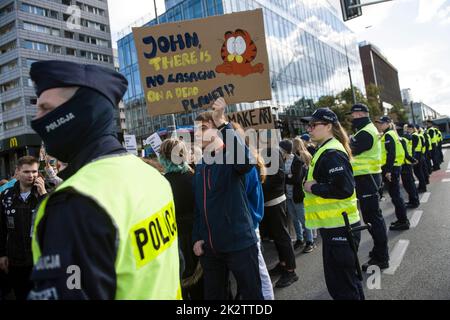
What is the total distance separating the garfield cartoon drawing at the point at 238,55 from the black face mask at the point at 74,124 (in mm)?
4095

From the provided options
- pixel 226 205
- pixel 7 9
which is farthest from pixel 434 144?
pixel 7 9

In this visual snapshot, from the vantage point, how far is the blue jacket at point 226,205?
2680 millimetres

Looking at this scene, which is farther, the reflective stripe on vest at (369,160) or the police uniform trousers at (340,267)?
the reflective stripe on vest at (369,160)

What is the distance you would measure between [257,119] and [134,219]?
432cm

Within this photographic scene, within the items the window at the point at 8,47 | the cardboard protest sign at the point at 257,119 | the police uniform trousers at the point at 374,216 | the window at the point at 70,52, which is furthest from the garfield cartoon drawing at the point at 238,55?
the window at the point at 70,52

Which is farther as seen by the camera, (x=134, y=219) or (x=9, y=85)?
(x=9, y=85)

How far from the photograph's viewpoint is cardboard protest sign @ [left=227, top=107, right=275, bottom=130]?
5242 mm

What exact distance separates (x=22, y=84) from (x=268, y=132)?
48.2 metres

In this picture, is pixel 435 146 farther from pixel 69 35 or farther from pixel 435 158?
pixel 69 35

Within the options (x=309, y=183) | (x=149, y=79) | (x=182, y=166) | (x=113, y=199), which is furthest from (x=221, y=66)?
(x=113, y=199)

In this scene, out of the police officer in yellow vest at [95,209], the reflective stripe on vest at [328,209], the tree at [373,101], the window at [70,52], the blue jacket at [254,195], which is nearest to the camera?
the police officer in yellow vest at [95,209]

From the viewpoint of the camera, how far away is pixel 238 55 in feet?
17.0

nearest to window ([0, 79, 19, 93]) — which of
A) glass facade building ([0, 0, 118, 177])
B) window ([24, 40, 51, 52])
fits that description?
glass facade building ([0, 0, 118, 177])

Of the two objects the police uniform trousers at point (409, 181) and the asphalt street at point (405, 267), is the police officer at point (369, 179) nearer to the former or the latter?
the asphalt street at point (405, 267)
